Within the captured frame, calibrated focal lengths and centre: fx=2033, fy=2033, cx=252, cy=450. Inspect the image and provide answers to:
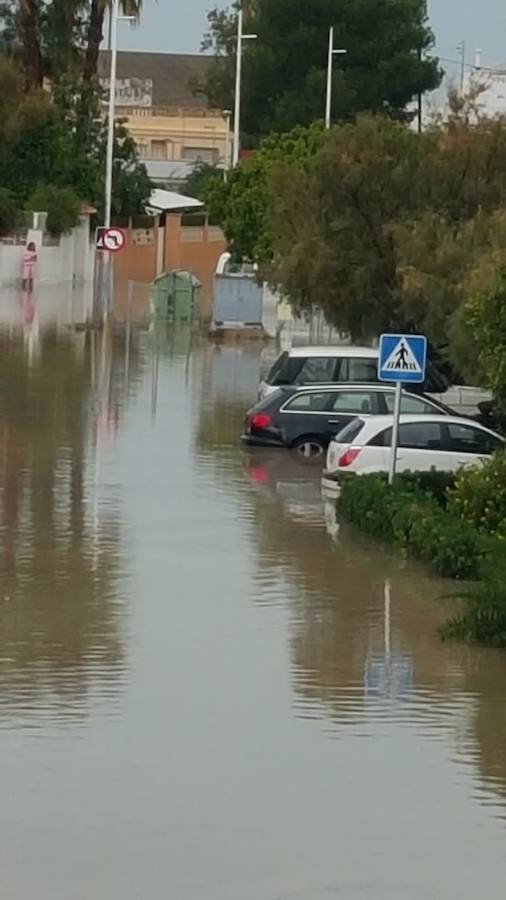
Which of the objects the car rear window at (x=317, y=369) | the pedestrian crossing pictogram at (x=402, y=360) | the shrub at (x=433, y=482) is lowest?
the shrub at (x=433, y=482)

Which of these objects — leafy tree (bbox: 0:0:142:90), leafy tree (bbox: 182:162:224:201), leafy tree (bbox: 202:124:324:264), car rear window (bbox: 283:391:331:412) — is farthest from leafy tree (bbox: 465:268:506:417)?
leafy tree (bbox: 182:162:224:201)

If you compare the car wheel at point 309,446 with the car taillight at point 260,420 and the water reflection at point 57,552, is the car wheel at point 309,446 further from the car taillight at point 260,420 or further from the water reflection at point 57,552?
the water reflection at point 57,552

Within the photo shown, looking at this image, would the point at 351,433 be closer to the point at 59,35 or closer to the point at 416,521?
the point at 416,521

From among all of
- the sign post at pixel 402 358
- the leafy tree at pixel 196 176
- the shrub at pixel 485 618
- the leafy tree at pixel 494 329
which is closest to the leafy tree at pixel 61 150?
the leafy tree at pixel 196 176

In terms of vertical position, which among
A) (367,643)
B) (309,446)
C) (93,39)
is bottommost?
(309,446)

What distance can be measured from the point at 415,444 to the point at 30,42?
47.5 metres

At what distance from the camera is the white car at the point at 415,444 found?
86.8ft

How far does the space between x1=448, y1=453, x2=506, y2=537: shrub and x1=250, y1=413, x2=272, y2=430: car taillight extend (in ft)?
29.7

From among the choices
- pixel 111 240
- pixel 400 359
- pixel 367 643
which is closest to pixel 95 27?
pixel 111 240

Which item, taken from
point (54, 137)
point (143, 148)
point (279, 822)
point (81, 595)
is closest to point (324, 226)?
point (81, 595)

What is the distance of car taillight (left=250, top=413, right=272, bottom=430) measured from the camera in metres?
31.5

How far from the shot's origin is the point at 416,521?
2136cm

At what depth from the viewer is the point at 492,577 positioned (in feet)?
56.2

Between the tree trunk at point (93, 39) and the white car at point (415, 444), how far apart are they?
152ft
